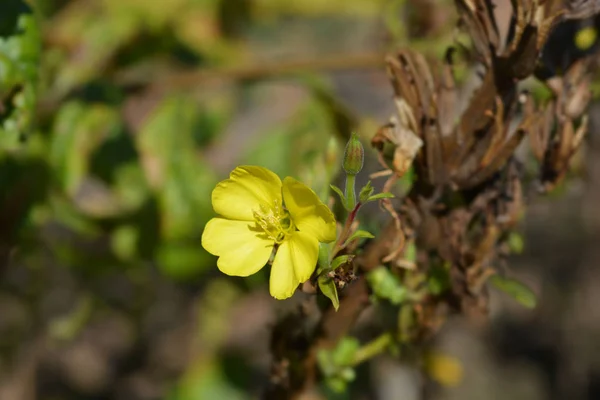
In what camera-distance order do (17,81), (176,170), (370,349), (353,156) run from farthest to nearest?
1. (176,170)
2. (17,81)
3. (370,349)
4. (353,156)

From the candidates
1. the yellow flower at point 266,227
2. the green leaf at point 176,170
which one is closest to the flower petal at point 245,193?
the yellow flower at point 266,227

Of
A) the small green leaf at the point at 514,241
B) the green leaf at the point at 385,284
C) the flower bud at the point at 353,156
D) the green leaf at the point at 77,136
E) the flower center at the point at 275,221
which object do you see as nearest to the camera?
the flower bud at the point at 353,156

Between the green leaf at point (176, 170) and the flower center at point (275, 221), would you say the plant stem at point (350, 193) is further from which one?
the green leaf at point (176, 170)

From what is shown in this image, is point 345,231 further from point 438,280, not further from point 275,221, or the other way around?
point 438,280

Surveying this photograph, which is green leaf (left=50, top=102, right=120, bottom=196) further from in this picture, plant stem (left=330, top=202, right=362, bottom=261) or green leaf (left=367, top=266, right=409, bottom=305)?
plant stem (left=330, top=202, right=362, bottom=261)

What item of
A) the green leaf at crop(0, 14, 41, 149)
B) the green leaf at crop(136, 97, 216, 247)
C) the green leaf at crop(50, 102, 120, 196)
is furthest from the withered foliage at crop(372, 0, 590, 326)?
the green leaf at crop(50, 102, 120, 196)

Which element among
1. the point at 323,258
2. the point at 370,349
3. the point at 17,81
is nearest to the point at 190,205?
the point at 17,81
